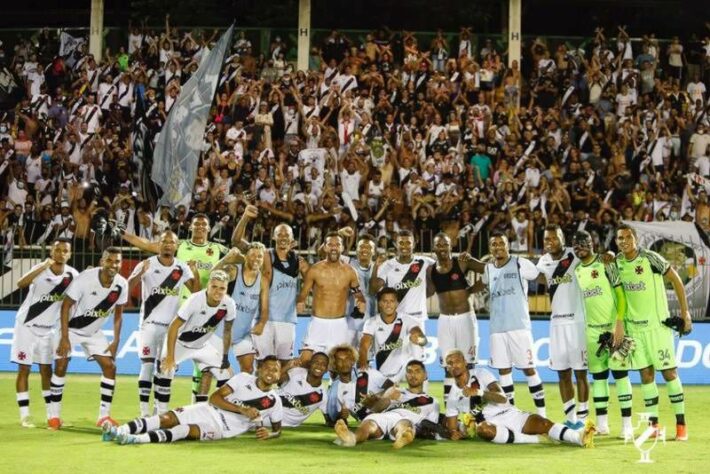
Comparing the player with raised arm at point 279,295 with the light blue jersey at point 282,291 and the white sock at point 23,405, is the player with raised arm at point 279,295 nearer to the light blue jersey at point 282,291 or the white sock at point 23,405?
the light blue jersey at point 282,291

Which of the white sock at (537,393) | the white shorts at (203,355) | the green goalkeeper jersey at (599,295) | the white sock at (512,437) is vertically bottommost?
the white sock at (512,437)

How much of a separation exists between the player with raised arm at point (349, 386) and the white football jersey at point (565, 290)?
2.17 meters

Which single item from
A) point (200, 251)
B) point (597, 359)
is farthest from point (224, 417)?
point (597, 359)

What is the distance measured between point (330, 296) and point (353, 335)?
0.56 metres

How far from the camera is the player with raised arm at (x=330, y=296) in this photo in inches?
572

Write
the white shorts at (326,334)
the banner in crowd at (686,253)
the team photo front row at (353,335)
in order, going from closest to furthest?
the team photo front row at (353,335) → the white shorts at (326,334) → the banner in crowd at (686,253)

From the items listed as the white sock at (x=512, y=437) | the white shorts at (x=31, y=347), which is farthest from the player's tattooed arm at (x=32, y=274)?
the white sock at (x=512, y=437)

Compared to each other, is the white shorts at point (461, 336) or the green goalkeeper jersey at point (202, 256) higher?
the green goalkeeper jersey at point (202, 256)

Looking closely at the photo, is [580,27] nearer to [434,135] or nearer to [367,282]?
[434,135]

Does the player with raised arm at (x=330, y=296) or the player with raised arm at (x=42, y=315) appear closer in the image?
the player with raised arm at (x=42, y=315)

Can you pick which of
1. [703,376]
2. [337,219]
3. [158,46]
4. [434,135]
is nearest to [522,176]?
[434,135]

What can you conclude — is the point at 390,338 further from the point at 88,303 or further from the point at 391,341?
the point at 88,303

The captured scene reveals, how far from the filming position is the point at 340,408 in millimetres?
13555

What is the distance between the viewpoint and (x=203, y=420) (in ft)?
40.8
